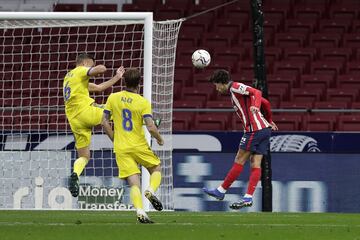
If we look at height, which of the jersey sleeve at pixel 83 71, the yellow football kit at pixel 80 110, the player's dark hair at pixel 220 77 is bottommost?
the yellow football kit at pixel 80 110

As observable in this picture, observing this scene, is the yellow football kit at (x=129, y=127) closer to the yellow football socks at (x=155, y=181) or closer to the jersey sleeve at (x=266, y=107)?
the yellow football socks at (x=155, y=181)

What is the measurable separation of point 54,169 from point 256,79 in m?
3.32

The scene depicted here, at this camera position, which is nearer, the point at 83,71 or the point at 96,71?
the point at 96,71

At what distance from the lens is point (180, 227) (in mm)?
11336

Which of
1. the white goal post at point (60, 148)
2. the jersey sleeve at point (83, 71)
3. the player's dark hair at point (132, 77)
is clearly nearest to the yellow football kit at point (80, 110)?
the jersey sleeve at point (83, 71)

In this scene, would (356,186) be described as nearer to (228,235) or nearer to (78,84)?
(78,84)

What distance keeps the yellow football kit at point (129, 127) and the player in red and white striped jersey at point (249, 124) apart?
2173 mm

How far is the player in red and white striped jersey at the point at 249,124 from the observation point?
1405 cm

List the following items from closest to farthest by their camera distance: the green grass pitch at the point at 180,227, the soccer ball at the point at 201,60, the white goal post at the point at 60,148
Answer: the green grass pitch at the point at 180,227
the soccer ball at the point at 201,60
the white goal post at the point at 60,148

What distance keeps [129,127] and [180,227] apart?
132 centimetres

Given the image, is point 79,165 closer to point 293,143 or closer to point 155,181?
point 155,181

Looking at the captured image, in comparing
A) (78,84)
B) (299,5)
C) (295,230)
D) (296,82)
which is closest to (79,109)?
(78,84)

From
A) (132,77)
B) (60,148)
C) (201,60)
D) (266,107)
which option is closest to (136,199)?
(132,77)

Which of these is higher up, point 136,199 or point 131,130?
point 131,130
